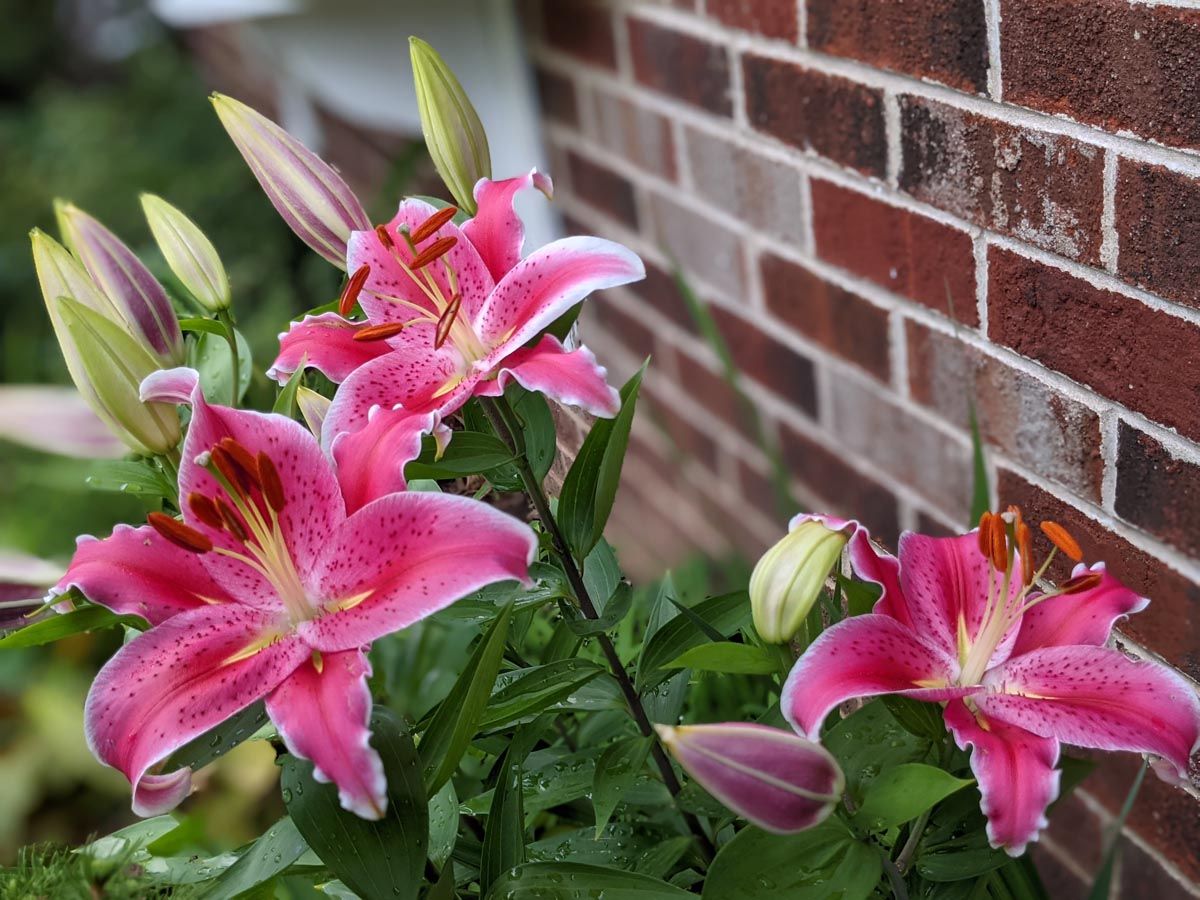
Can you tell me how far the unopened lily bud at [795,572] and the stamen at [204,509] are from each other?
20cm

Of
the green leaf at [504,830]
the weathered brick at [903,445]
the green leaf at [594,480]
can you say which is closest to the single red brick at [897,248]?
the weathered brick at [903,445]

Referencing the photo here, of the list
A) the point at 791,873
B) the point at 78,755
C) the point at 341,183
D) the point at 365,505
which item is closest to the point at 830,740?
the point at 791,873

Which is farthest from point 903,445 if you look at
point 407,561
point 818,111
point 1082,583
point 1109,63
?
point 407,561

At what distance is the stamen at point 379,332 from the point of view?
0.49 meters

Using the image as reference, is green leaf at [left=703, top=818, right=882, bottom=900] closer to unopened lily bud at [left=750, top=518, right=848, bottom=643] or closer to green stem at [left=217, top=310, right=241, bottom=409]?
unopened lily bud at [left=750, top=518, right=848, bottom=643]

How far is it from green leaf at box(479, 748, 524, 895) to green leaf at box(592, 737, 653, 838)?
3 cm

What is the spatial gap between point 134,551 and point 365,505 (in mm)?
96

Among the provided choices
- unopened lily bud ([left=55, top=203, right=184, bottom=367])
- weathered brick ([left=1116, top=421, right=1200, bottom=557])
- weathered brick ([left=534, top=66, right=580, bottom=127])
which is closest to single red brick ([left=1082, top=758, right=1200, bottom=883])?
weathered brick ([left=1116, top=421, right=1200, bottom=557])

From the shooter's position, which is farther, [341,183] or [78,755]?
[78,755]

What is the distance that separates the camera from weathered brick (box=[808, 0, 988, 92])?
0.73m

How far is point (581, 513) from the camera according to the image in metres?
0.56

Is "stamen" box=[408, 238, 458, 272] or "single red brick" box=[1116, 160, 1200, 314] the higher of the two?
"stamen" box=[408, 238, 458, 272]

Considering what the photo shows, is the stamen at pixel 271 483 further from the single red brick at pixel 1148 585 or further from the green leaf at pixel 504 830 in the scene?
the single red brick at pixel 1148 585

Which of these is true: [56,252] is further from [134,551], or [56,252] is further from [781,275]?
[781,275]
